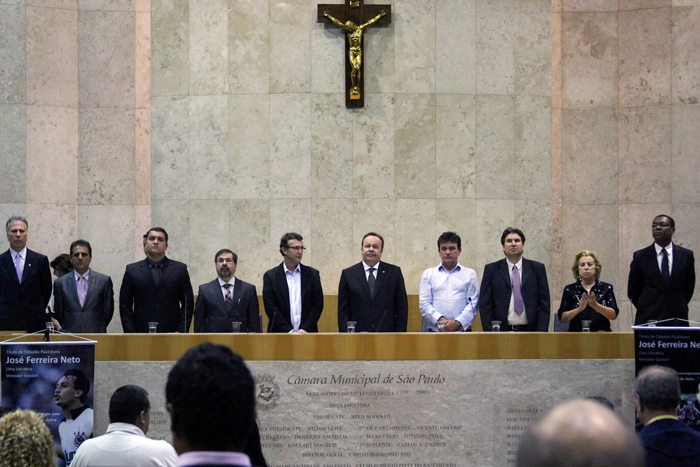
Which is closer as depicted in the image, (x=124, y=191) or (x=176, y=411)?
(x=176, y=411)

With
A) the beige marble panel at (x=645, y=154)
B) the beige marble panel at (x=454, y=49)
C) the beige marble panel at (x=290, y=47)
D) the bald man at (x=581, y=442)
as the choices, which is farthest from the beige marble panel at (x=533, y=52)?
the bald man at (x=581, y=442)

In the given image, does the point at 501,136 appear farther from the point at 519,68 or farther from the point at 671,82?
the point at 671,82

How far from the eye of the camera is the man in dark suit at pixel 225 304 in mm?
8742

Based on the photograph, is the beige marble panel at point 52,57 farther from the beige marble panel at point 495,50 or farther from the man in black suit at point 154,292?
the beige marble panel at point 495,50

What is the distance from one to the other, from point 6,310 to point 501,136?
5.84 metres

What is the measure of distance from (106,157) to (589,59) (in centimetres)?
595

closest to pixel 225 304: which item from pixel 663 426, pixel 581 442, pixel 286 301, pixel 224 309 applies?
pixel 224 309

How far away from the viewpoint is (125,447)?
14.2 feet

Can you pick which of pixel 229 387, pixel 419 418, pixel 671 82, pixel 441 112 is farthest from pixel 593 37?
pixel 229 387

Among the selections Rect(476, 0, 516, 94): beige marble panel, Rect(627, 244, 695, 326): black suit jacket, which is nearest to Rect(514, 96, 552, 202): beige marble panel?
Rect(476, 0, 516, 94): beige marble panel

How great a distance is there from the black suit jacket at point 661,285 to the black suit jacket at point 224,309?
354 cm

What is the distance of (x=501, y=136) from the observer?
11.6m

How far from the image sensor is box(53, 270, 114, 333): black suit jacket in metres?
8.95

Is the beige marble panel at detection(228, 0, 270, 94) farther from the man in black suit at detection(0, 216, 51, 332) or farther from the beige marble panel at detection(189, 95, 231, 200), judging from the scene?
the man in black suit at detection(0, 216, 51, 332)
